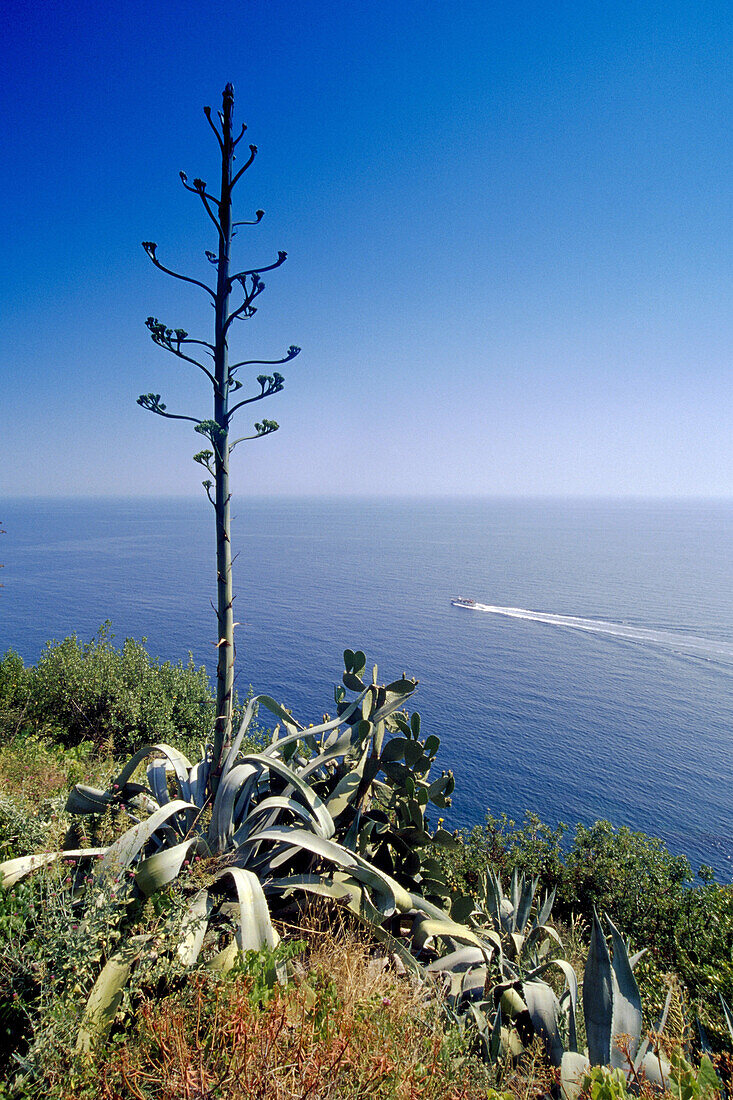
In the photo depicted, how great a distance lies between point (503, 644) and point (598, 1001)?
57087 mm

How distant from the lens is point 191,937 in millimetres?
2783

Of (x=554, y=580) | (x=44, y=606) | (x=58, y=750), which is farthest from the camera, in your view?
(x=554, y=580)

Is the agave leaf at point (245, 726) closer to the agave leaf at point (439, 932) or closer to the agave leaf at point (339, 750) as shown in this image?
the agave leaf at point (339, 750)

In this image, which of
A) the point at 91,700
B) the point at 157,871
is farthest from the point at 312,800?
the point at 91,700

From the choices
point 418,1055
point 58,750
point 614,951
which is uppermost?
point 418,1055

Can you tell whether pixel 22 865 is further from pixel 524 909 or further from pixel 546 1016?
pixel 524 909

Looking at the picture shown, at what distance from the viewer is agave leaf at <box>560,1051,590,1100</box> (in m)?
2.37

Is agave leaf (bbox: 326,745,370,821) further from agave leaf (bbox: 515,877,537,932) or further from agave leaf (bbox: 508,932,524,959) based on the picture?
agave leaf (bbox: 515,877,537,932)

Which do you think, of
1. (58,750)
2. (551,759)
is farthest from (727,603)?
(58,750)

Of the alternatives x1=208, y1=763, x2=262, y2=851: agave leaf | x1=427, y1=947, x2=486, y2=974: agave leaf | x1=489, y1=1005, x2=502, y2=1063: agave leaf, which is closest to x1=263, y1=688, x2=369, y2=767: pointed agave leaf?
x1=208, y1=763, x2=262, y2=851: agave leaf

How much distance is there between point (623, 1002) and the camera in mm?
3082

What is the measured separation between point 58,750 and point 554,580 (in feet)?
289

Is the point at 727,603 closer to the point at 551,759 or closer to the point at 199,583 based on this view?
the point at 551,759

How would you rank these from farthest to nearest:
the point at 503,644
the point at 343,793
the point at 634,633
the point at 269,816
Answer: the point at 634,633, the point at 503,644, the point at 343,793, the point at 269,816
